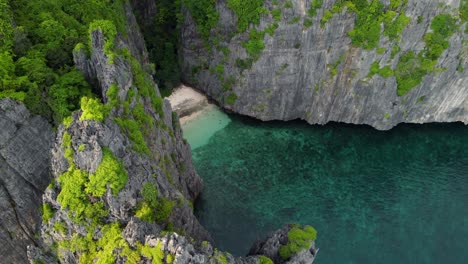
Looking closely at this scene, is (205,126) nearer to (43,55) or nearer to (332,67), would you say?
(332,67)

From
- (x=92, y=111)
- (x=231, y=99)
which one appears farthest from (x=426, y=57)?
(x=92, y=111)

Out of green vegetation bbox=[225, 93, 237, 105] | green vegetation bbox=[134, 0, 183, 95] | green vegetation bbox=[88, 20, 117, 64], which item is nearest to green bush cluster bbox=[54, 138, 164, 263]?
green vegetation bbox=[88, 20, 117, 64]

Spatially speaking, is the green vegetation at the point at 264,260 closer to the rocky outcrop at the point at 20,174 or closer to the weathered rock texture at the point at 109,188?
the weathered rock texture at the point at 109,188

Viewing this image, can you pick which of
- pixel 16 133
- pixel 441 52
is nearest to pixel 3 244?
pixel 16 133

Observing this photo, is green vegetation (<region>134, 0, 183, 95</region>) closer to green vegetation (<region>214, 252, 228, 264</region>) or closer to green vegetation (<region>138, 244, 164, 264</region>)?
green vegetation (<region>214, 252, 228, 264</region>)

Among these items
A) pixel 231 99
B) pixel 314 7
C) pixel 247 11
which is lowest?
pixel 231 99

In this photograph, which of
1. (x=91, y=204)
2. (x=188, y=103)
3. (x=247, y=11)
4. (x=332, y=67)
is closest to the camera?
(x=91, y=204)

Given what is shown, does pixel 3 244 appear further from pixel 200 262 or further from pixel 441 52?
pixel 441 52
